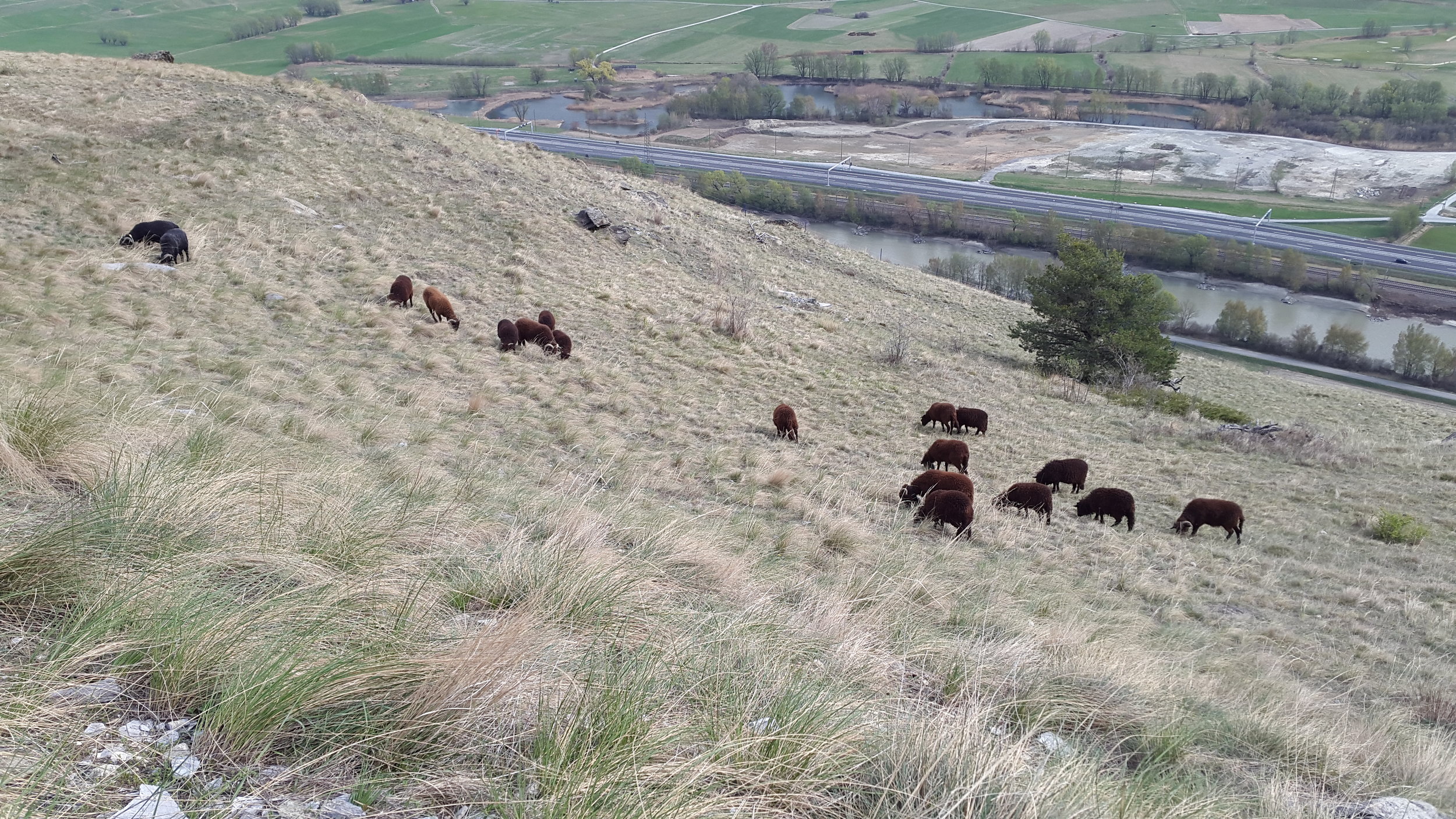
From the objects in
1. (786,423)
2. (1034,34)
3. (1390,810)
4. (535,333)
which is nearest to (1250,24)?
(1034,34)

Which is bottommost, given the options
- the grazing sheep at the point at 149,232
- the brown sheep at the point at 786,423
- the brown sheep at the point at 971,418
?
the brown sheep at the point at 971,418

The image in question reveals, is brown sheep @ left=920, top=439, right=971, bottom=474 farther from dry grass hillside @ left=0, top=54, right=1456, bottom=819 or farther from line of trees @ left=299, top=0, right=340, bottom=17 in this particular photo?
line of trees @ left=299, top=0, right=340, bottom=17

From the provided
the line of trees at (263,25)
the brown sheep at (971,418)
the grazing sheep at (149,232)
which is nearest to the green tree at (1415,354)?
the brown sheep at (971,418)

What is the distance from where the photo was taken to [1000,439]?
15492 mm

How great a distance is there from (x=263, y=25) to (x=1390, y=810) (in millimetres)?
172768

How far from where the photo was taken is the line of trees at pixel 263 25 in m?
135

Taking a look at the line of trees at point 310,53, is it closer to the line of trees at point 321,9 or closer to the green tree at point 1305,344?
the line of trees at point 321,9

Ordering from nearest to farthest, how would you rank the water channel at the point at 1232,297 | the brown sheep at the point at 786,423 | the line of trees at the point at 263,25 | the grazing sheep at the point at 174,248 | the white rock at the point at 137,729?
the white rock at the point at 137,729
the brown sheep at the point at 786,423
the grazing sheep at the point at 174,248
the water channel at the point at 1232,297
the line of trees at the point at 263,25

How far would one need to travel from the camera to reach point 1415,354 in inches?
1891

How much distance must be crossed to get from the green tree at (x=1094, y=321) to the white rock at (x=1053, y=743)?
22.4 m

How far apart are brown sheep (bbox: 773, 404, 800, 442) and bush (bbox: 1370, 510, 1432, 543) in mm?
8624

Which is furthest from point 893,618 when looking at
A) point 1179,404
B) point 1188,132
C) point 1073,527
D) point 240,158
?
point 1188,132

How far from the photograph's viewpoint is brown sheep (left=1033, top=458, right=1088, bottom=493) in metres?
12.7

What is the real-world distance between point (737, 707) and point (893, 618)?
2.35 metres
